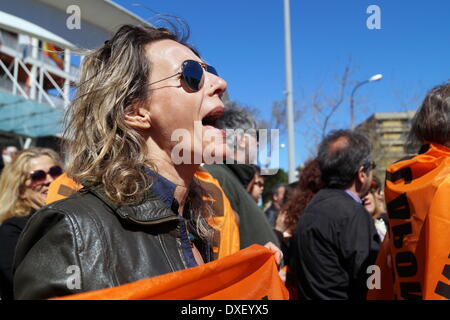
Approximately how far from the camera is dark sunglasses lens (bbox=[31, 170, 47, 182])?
3.37 metres

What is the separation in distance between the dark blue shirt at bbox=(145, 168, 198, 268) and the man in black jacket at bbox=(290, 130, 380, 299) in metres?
1.56

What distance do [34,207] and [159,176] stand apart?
2239 mm

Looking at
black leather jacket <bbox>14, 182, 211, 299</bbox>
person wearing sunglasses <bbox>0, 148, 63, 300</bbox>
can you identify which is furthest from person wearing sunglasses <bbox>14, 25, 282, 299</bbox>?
person wearing sunglasses <bbox>0, 148, 63, 300</bbox>

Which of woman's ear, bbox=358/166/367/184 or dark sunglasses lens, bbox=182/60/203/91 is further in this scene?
woman's ear, bbox=358/166/367/184

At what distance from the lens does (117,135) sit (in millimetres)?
1533

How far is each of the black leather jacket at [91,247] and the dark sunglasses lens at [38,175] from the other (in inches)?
89.6

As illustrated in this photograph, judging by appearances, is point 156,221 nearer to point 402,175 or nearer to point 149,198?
point 149,198

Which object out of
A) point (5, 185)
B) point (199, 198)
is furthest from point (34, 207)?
point (199, 198)

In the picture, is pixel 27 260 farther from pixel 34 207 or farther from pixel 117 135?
pixel 34 207

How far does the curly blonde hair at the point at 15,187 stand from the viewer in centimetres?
324

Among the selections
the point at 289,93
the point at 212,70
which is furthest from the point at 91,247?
the point at 289,93

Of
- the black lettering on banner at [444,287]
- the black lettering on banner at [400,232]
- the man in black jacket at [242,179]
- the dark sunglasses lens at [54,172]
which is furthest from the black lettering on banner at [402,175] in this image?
the dark sunglasses lens at [54,172]

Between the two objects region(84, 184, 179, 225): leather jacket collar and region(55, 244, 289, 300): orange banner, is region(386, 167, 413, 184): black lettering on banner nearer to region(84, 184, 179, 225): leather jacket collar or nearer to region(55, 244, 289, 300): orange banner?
region(55, 244, 289, 300): orange banner
